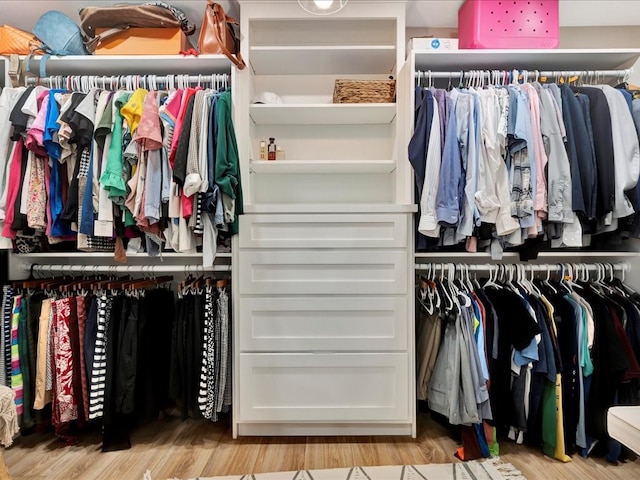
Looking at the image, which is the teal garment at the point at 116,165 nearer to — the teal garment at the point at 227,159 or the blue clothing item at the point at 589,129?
the teal garment at the point at 227,159

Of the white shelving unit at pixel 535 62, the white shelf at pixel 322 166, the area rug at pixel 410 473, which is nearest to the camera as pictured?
the area rug at pixel 410 473

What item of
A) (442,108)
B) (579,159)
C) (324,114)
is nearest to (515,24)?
(442,108)

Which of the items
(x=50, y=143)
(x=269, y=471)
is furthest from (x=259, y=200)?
(x=269, y=471)

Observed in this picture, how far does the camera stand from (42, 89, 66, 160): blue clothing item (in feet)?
5.43

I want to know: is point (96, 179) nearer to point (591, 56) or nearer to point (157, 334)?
point (157, 334)

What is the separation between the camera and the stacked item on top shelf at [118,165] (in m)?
1.65

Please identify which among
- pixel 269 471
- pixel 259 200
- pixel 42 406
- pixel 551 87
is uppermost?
pixel 551 87

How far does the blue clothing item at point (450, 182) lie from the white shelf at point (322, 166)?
33cm

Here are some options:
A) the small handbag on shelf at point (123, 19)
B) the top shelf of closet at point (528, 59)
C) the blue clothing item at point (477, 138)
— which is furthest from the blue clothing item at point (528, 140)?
the small handbag on shelf at point (123, 19)

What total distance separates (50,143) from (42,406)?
4.01 ft

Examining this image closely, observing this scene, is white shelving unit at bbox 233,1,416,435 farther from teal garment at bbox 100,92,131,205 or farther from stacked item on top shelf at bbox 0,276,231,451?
teal garment at bbox 100,92,131,205

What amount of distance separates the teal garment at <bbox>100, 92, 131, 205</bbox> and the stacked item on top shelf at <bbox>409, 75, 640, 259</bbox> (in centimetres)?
132

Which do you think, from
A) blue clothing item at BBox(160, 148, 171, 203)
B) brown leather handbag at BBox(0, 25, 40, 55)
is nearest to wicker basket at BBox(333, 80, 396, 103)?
blue clothing item at BBox(160, 148, 171, 203)

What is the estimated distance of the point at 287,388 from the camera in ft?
5.83
